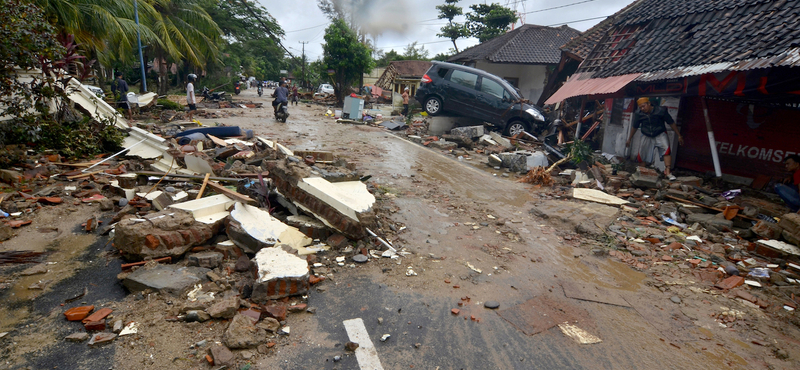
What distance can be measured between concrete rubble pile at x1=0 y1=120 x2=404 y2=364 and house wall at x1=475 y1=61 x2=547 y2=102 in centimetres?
1762

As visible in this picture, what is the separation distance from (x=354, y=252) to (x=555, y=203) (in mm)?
4031

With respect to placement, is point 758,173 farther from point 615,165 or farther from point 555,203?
point 555,203

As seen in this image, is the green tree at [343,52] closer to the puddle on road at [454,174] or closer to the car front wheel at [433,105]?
the car front wheel at [433,105]

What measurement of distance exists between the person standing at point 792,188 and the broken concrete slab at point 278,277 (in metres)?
6.96

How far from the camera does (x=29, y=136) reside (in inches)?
257

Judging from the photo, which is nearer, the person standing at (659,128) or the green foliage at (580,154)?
the person standing at (659,128)

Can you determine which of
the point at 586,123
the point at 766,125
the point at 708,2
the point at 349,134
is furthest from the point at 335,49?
the point at 766,125

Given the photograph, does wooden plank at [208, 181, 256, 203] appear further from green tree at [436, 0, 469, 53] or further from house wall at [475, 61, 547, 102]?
green tree at [436, 0, 469, 53]

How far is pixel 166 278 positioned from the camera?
3340 millimetres

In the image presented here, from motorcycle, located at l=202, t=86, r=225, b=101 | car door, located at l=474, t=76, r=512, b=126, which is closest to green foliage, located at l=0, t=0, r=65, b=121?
car door, located at l=474, t=76, r=512, b=126

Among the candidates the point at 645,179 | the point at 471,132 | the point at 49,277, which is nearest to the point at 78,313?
the point at 49,277

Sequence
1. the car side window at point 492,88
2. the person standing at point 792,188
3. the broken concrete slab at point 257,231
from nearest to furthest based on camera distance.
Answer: the broken concrete slab at point 257,231 < the person standing at point 792,188 < the car side window at point 492,88

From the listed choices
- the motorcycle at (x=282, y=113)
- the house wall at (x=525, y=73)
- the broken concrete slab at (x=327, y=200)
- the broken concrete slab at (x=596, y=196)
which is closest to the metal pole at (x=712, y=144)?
the broken concrete slab at (x=596, y=196)

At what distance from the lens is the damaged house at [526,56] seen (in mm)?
20984
